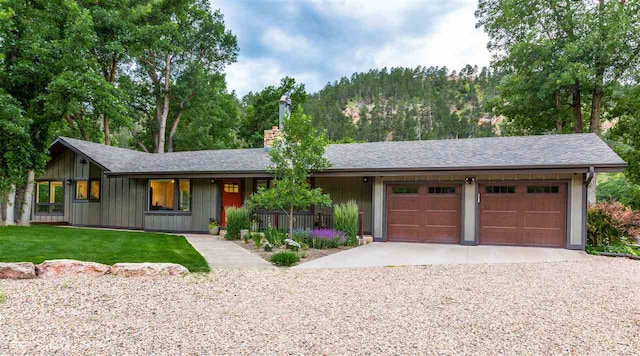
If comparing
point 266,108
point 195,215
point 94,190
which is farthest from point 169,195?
point 266,108

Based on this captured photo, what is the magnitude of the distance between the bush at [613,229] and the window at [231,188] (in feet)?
34.7

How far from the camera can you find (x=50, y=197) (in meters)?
14.8

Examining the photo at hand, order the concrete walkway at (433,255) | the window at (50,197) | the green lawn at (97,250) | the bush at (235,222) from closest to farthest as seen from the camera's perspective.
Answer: the green lawn at (97,250) → the concrete walkway at (433,255) → the bush at (235,222) → the window at (50,197)

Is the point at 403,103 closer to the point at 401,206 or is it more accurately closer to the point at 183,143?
the point at 183,143

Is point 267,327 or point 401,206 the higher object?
point 401,206

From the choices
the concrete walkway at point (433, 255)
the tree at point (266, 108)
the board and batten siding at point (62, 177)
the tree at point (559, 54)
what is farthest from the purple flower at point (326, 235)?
the tree at point (266, 108)

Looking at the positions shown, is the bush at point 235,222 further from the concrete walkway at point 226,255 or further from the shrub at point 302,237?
the shrub at point 302,237

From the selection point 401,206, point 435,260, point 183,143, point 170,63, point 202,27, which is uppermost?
point 202,27

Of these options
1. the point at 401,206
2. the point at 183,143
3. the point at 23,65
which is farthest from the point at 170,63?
the point at 401,206

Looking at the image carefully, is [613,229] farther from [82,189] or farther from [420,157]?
[82,189]

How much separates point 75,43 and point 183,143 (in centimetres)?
1363

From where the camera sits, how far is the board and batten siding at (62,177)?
14.5 metres

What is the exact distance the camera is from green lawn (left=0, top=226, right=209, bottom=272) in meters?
6.86

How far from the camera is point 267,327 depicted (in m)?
3.85
